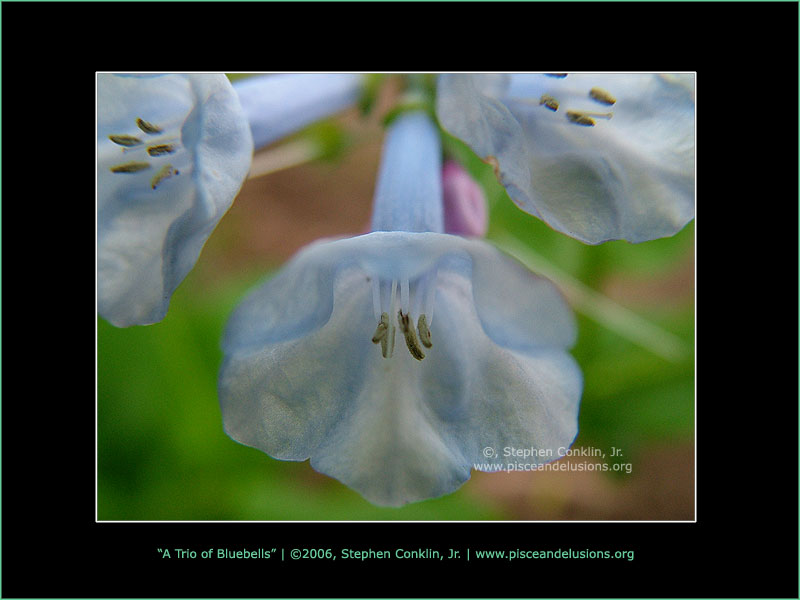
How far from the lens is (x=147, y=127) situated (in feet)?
2.81

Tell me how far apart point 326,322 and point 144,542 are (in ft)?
1.60

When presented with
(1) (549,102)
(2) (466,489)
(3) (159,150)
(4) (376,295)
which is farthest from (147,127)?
(2) (466,489)

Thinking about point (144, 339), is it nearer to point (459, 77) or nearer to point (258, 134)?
point (258, 134)

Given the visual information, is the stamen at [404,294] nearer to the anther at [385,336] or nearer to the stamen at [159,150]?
the anther at [385,336]

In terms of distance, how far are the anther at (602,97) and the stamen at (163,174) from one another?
486 millimetres

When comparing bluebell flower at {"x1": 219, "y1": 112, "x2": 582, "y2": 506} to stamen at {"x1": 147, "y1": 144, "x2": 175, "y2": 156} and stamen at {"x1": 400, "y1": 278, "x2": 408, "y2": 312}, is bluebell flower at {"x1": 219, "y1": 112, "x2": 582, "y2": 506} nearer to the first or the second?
stamen at {"x1": 400, "y1": 278, "x2": 408, "y2": 312}

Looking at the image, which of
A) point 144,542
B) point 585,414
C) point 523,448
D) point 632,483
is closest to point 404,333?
point 523,448

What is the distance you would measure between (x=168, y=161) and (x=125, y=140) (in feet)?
0.22

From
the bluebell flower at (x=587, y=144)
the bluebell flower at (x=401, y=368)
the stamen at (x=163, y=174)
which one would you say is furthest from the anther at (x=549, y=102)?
the stamen at (x=163, y=174)

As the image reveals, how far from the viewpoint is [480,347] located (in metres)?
0.84

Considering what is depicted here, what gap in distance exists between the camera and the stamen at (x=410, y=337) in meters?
0.81

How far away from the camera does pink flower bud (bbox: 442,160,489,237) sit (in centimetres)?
99

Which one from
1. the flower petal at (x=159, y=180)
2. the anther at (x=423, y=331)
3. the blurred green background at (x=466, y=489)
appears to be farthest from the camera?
the blurred green background at (x=466, y=489)

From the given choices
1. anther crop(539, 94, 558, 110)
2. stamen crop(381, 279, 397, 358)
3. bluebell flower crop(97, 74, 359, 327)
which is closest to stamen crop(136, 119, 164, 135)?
bluebell flower crop(97, 74, 359, 327)
